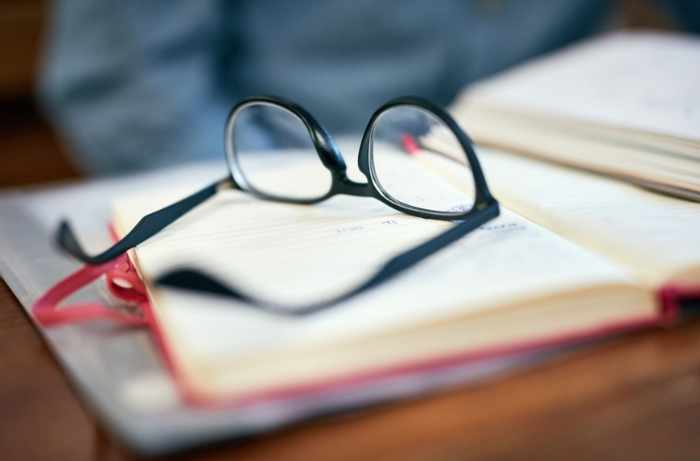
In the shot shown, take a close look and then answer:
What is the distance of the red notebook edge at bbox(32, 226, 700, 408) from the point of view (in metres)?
0.30

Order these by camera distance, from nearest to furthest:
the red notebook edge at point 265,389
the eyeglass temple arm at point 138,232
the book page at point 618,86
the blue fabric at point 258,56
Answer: the red notebook edge at point 265,389
the eyeglass temple arm at point 138,232
the book page at point 618,86
the blue fabric at point 258,56

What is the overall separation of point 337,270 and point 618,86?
353mm

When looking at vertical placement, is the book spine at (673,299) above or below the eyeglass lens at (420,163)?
below

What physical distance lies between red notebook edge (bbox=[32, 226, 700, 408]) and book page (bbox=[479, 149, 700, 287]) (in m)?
0.02

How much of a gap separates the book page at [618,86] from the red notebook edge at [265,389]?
0.58 ft

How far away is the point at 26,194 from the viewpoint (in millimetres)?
645

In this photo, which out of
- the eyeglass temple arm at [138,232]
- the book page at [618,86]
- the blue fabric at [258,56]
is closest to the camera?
the eyeglass temple arm at [138,232]

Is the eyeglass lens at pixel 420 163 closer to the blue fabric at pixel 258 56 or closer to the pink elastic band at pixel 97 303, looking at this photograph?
the pink elastic band at pixel 97 303

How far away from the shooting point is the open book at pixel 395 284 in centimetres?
30

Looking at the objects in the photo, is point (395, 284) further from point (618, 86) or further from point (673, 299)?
point (618, 86)

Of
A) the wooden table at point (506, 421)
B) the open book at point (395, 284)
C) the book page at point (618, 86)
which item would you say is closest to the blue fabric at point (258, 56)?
the book page at point (618, 86)

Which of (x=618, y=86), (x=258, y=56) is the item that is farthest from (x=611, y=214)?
(x=258, y=56)

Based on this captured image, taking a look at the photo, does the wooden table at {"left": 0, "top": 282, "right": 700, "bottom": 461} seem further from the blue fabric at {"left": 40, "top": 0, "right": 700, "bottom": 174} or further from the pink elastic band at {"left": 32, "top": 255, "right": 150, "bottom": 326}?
the blue fabric at {"left": 40, "top": 0, "right": 700, "bottom": 174}

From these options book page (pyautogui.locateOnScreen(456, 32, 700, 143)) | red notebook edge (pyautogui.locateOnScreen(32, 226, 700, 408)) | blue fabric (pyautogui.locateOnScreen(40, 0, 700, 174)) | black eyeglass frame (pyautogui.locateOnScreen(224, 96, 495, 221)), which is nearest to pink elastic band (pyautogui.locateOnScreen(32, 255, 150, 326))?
red notebook edge (pyautogui.locateOnScreen(32, 226, 700, 408))
